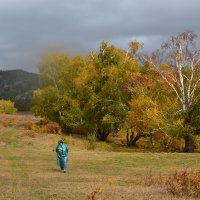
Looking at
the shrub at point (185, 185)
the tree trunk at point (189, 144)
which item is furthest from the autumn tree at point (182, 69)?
the shrub at point (185, 185)

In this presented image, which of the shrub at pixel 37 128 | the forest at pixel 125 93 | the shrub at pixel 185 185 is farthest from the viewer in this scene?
the shrub at pixel 37 128

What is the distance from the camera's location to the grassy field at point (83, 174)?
18594 millimetres

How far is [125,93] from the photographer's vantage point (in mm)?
56500

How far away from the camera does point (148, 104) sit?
161 ft

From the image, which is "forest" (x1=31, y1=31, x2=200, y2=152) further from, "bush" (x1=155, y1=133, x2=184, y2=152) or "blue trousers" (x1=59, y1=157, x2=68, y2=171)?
"blue trousers" (x1=59, y1=157, x2=68, y2=171)

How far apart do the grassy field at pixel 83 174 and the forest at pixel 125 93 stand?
10663 mm

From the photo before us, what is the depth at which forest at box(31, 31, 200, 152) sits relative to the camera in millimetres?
47219

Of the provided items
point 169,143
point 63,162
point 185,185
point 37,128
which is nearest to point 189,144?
point 169,143

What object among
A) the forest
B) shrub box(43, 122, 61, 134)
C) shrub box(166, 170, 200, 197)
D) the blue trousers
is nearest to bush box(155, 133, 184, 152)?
the forest

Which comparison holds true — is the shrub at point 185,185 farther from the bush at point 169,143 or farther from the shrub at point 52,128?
the shrub at point 52,128

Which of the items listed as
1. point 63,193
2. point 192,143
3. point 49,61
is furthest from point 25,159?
point 49,61

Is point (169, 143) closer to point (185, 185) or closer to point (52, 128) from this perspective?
point (52, 128)

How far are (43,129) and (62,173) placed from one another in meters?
32.3

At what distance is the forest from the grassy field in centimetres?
1066
